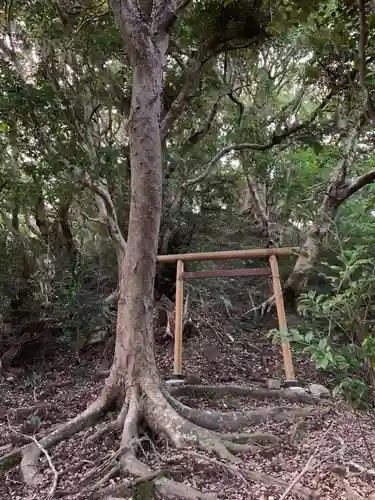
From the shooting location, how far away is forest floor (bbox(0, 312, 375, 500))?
6.97 ft

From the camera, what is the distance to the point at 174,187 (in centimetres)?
731

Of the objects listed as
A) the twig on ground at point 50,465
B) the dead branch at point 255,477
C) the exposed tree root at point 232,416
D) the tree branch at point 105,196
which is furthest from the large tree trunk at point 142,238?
the tree branch at point 105,196

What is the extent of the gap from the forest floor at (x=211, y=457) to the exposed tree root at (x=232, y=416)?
92mm

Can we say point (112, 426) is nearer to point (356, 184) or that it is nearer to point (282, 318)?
point (282, 318)

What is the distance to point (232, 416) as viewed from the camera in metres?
3.27

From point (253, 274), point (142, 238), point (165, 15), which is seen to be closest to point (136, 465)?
point (142, 238)

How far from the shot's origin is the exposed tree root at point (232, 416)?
10.4 ft

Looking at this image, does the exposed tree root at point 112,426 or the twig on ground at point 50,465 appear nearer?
the twig on ground at point 50,465

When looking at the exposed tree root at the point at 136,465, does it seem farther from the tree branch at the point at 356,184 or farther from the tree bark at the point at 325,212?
the tree branch at the point at 356,184

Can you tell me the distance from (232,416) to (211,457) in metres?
0.76

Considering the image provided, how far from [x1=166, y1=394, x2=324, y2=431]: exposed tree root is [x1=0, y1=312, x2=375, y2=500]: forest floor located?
92mm

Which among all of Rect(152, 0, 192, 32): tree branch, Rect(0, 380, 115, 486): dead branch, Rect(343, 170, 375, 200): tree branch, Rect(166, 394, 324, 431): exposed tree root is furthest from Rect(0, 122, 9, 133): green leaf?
Rect(343, 170, 375, 200): tree branch

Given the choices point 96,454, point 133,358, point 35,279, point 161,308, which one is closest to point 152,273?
point 133,358

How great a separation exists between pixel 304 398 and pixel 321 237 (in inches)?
114
